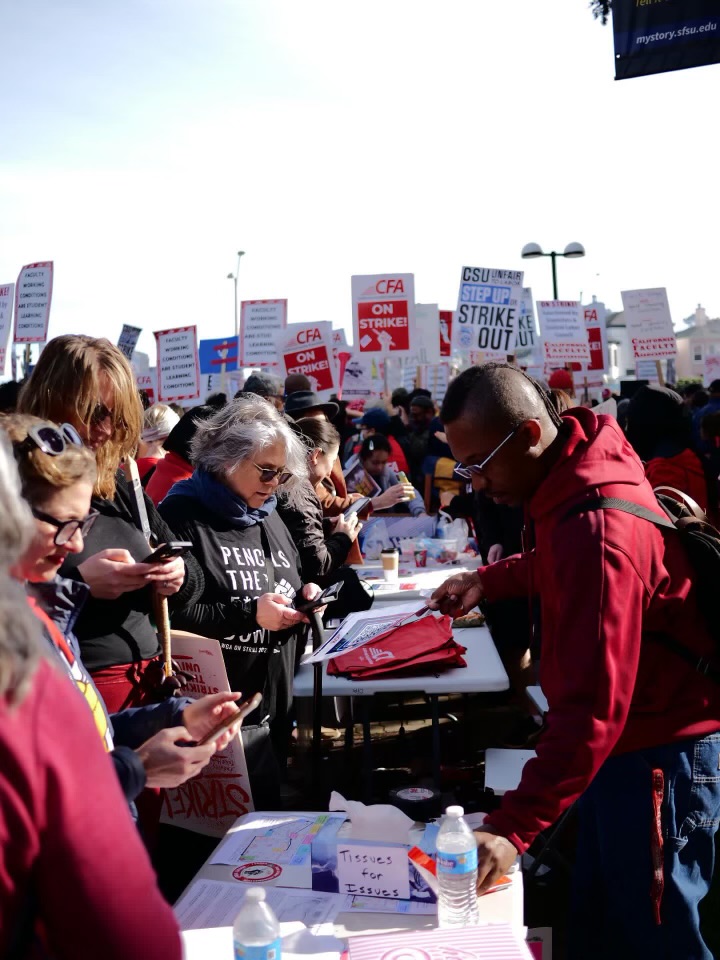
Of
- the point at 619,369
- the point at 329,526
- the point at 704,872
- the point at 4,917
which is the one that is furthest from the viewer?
the point at 619,369

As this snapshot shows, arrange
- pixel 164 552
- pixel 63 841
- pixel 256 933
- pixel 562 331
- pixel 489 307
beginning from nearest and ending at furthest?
pixel 63 841, pixel 256 933, pixel 164 552, pixel 489 307, pixel 562 331

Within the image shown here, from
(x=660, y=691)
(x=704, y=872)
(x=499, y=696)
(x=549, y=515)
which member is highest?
(x=549, y=515)

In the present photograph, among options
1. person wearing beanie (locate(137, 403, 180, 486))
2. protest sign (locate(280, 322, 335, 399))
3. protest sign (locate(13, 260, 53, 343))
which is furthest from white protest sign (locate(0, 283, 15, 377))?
person wearing beanie (locate(137, 403, 180, 486))

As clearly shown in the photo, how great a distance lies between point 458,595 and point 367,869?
50.0 inches

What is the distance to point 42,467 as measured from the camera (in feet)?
5.38

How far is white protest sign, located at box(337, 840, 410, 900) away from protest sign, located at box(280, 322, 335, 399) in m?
9.84

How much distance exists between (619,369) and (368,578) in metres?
63.5

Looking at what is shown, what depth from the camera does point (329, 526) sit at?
16.5 ft

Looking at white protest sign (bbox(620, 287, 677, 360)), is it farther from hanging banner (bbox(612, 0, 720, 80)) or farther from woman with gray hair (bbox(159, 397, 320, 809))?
woman with gray hair (bbox(159, 397, 320, 809))

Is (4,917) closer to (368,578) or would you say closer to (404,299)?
(368,578)

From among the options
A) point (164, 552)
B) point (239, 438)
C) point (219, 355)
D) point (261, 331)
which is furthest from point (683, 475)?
point (219, 355)

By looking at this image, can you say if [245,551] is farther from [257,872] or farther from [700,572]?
[700,572]

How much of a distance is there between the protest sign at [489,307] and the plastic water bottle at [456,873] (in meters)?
9.56

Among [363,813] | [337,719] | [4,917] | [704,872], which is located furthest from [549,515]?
[337,719]
